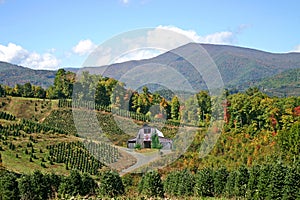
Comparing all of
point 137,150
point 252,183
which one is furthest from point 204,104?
point 252,183

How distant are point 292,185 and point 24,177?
316 inches

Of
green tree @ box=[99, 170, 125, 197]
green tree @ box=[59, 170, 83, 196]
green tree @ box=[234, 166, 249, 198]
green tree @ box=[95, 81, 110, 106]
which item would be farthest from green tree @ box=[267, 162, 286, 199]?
green tree @ box=[95, 81, 110, 106]

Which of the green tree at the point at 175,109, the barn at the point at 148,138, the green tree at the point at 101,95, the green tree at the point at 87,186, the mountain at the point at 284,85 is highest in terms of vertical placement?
the mountain at the point at 284,85

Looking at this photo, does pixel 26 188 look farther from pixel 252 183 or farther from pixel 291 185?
pixel 291 185

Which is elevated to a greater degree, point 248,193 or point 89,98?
point 89,98

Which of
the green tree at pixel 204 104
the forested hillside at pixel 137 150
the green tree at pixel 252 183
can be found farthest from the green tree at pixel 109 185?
the green tree at pixel 204 104

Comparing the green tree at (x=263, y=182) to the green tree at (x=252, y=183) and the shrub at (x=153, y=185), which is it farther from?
the shrub at (x=153, y=185)

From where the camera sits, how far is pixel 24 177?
13500mm

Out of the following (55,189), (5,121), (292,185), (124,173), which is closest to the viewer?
(292,185)

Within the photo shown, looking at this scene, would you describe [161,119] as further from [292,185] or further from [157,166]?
[292,185]

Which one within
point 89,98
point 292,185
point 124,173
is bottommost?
point 124,173

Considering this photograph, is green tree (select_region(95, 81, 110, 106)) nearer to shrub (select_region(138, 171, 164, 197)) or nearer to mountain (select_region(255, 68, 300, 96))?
shrub (select_region(138, 171, 164, 197))

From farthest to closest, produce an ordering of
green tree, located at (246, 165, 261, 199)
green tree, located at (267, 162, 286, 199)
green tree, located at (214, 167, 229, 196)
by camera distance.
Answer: green tree, located at (214, 167, 229, 196) < green tree, located at (246, 165, 261, 199) < green tree, located at (267, 162, 286, 199)

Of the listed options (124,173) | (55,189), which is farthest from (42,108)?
(55,189)
